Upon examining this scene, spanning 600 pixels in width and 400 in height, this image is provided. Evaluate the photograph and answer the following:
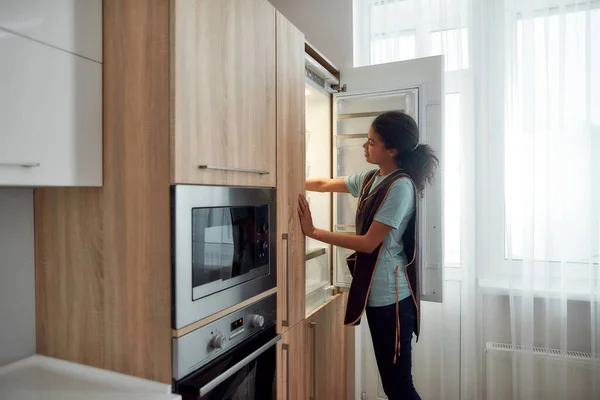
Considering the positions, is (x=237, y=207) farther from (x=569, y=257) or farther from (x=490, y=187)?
(x=569, y=257)

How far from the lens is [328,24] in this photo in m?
2.50

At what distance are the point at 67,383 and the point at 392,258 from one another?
123 centimetres

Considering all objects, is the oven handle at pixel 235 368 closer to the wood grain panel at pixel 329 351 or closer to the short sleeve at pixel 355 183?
the wood grain panel at pixel 329 351

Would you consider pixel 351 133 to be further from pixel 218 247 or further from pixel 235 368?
pixel 235 368

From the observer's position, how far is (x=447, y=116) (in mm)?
2318

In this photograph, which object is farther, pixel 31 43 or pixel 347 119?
pixel 347 119

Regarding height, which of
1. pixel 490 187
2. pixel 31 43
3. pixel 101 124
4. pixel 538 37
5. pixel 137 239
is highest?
pixel 538 37

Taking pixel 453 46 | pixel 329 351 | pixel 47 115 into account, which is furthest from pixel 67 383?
pixel 453 46

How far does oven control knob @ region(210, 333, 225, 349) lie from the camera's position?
1.17 metres

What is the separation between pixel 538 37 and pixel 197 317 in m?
2.13

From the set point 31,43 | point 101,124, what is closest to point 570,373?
point 101,124

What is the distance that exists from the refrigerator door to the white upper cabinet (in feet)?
4.06

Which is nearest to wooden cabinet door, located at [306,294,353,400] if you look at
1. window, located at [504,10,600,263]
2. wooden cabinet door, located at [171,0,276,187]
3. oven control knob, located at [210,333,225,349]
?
oven control knob, located at [210,333,225,349]

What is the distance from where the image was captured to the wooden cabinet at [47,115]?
0.93 metres
